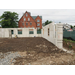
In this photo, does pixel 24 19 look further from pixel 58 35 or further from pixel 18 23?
pixel 58 35

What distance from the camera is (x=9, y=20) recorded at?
37125 mm

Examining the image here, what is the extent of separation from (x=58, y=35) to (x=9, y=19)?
3447 centimetres

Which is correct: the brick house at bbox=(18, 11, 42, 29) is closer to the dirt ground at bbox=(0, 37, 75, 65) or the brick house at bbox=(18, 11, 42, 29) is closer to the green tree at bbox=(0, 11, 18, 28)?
the green tree at bbox=(0, 11, 18, 28)

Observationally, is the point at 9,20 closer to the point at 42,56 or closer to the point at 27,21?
the point at 27,21

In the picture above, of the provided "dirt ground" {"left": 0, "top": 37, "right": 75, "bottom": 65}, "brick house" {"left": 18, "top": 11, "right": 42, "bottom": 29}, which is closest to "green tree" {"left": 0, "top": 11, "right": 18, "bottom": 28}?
"brick house" {"left": 18, "top": 11, "right": 42, "bottom": 29}

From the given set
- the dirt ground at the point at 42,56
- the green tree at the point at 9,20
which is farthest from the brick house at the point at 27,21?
the dirt ground at the point at 42,56

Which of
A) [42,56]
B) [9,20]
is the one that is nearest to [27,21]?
[9,20]

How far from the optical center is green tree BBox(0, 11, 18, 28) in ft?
122

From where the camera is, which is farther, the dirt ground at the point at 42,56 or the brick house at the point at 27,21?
the brick house at the point at 27,21

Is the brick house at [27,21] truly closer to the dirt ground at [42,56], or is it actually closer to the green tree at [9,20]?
the green tree at [9,20]

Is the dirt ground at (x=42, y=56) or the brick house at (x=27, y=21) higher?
the brick house at (x=27, y=21)

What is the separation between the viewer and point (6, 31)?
800 inches

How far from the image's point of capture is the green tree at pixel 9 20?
37.3m

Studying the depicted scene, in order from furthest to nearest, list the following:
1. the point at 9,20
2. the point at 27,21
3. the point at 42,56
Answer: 1. the point at 27,21
2. the point at 9,20
3. the point at 42,56
